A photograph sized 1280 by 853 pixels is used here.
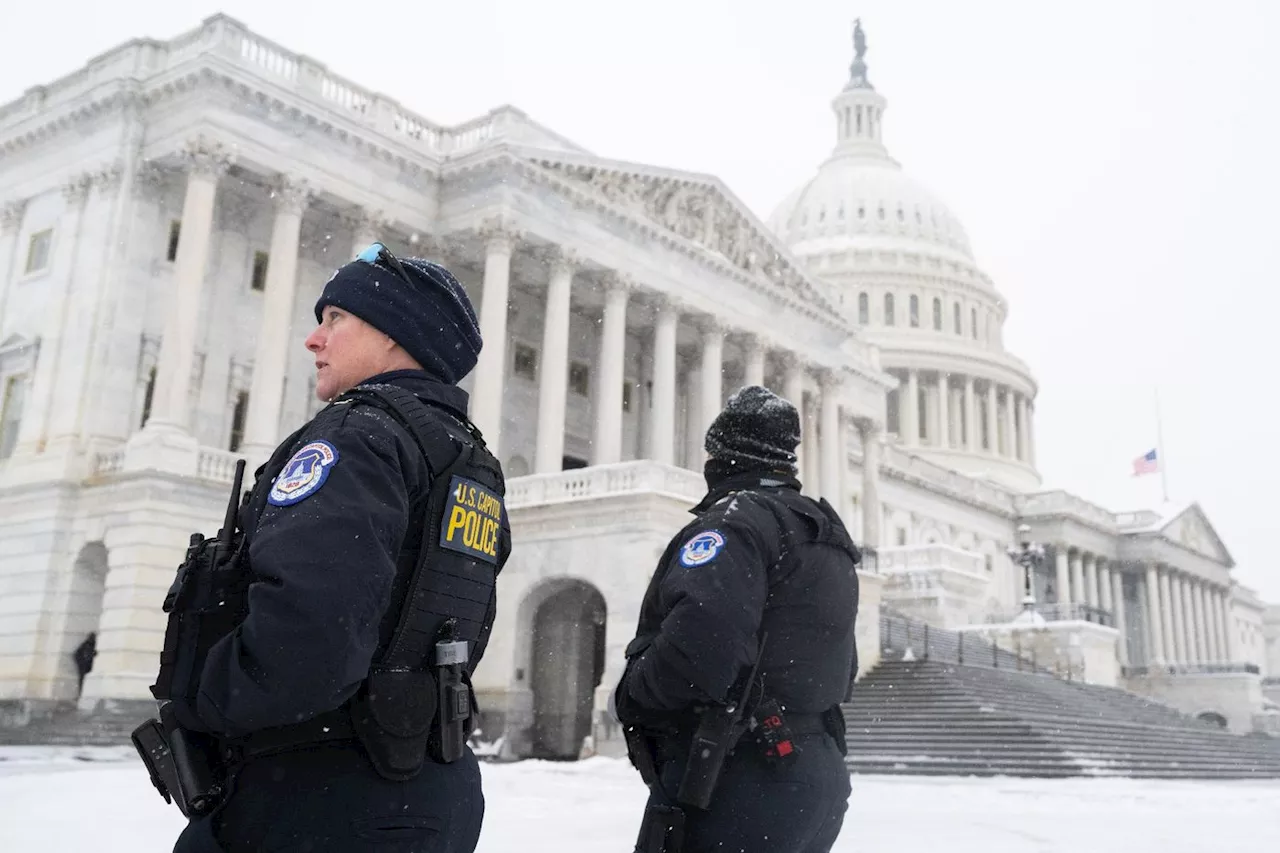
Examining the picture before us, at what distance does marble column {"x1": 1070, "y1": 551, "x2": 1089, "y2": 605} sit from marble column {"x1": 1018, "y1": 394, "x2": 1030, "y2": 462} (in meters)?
19.8

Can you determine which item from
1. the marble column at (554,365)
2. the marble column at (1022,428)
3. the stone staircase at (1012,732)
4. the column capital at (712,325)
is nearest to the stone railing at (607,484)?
the marble column at (554,365)

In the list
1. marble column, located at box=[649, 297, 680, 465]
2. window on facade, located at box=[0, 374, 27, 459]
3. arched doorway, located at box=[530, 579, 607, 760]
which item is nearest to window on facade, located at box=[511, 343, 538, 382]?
marble column, located at box=[649, 297, 680, 465]

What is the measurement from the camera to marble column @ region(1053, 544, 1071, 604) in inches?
3017

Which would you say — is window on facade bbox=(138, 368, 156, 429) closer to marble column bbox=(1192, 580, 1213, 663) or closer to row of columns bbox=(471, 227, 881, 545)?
row of columns bbox=(471, 227, 881, 545)

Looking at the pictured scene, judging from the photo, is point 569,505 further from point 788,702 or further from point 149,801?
point 788,702

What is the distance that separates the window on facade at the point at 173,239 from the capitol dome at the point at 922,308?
6538 cm

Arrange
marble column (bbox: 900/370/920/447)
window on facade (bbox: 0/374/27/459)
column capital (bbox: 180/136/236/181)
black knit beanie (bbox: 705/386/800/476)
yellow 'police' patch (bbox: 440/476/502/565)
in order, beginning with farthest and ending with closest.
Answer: marble column (bbox: 900/370/920/447) < window on facade (bbox: 0/374/27/459) < column capital (bbox: 180/136/236/181) < black knit beanie (bbox: 705/386/800/476) < yellow 'police' patch (bbox: 440/476/502/565)

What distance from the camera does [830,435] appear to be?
4688cm

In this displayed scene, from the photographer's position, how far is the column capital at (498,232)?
33438 mm

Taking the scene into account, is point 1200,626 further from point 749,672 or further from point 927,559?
point 749,672

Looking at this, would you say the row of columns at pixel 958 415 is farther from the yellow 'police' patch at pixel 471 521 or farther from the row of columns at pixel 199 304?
the yellow 'police' patch at pixel 471 521

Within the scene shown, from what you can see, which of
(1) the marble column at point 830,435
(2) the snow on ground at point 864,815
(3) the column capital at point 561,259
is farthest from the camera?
(1) the marble column at point 830,435

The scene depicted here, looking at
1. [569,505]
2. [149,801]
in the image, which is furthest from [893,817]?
[569,505]

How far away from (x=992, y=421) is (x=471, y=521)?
96.8 m
